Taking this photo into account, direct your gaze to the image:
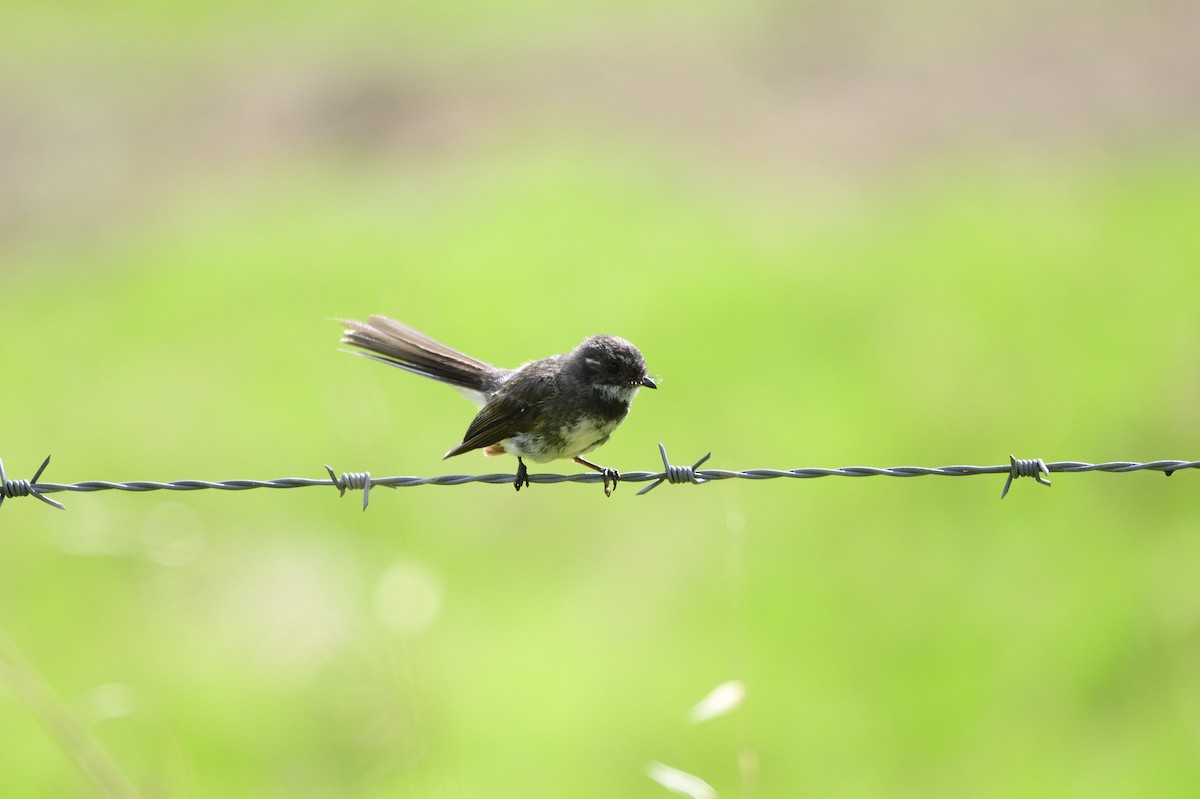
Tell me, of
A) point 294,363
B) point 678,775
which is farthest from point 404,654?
point 294,363

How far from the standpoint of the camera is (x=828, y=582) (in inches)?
349

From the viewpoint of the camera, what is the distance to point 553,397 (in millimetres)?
4949

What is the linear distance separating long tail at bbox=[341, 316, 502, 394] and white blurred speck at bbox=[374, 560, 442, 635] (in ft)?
3.98

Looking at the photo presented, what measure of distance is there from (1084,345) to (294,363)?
23.9 ft

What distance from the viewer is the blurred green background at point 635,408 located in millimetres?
7473

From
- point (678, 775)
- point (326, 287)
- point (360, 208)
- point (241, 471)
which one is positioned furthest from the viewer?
point (360, 208)

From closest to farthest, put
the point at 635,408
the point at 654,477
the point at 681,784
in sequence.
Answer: the point at 681,784, the point at 654,477, the point at 635,408

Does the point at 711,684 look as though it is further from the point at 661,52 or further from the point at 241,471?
the point at 661,52

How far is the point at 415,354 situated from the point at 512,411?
63cm

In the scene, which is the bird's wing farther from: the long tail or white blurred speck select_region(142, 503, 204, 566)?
white blurred speck select_region(142, 503, 204, 566)

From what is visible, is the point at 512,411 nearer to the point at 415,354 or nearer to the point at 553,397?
the point at 553,397

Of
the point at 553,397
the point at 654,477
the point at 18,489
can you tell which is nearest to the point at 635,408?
the point at 553,397

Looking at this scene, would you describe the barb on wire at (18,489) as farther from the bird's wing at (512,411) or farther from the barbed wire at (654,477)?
the bird's wing at (512,411)

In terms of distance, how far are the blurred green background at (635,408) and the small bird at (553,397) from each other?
0.92 feet
